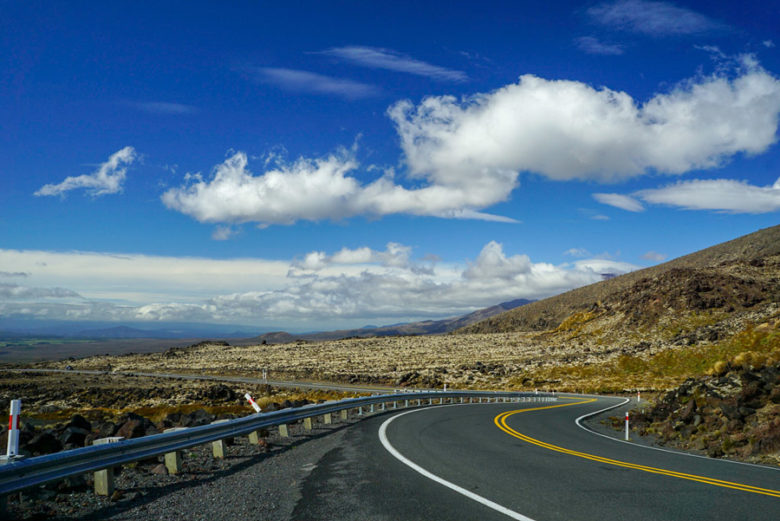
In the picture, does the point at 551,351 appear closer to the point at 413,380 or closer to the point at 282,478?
the point at 413,380

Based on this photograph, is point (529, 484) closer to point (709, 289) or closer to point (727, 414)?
point (727, 414)

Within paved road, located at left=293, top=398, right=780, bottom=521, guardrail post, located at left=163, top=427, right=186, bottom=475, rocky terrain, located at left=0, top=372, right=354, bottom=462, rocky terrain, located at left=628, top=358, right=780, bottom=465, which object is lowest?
rocky terrain, located at left=0, top=372, right=354, bottom=462

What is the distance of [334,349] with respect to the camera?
118 meters

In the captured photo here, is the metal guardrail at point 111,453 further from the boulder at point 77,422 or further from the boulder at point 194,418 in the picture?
the boulder at point 77,422

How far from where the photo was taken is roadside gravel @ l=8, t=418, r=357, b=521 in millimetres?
7230

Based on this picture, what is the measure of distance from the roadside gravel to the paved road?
497mm

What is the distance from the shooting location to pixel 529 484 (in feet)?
29.7

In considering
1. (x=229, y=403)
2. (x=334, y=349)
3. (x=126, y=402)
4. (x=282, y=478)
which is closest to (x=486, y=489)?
(x=282, y=478)

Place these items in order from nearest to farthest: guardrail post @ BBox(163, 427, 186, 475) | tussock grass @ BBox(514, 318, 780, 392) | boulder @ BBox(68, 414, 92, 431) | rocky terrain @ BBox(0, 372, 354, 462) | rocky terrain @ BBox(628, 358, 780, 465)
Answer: guardrail post @ BBox(163, 427, 186, 475), rocky terrain @ BBox(628, 358, 780, 465), boulder @ BBox(68, 414, 92, 431), rocky terrain @ BBox(0, 372, 354, 462), tussock grass @ BBox(514, 318, 780, 392)

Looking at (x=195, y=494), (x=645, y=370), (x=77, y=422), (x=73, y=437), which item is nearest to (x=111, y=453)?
(x=195, y=494)

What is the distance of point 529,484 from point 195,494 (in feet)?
17.4

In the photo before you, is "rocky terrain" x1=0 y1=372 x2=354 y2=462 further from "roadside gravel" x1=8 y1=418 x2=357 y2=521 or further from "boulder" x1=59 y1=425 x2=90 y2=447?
"roadside gravel" x1=8 y1=418 x2=357 y2=521

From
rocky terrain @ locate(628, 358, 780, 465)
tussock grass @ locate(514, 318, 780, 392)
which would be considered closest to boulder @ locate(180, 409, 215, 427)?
rocky terrain @ locate(628, 358, 780, 465)

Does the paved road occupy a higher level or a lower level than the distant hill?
lower
